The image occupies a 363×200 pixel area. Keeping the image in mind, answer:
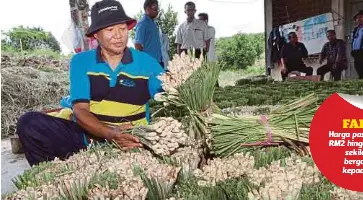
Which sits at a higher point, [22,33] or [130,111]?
[22,33]

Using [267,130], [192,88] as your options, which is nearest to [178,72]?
[192,88]

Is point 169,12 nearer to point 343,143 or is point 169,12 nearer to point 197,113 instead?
point 197,113

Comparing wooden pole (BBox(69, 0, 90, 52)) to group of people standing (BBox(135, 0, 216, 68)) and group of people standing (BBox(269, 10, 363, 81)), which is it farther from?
group of people standing (BBox(269, 10, 363, 81))

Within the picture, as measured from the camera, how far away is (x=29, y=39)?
149 centimetres

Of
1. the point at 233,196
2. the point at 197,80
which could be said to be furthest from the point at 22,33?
the point at 233,196

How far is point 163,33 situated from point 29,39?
0.70 meters

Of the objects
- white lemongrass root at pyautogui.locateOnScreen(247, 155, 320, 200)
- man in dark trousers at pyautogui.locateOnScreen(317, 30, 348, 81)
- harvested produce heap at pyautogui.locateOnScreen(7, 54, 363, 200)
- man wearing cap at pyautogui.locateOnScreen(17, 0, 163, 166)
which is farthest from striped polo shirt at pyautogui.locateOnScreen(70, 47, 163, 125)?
man in dark trousers at pyautogui.locateOnScreen(317, 30, 348, 81)

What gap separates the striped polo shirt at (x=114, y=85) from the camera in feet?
5.49

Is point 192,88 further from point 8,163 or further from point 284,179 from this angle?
point 8,163

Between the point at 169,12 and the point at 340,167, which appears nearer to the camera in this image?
the point at 340,167

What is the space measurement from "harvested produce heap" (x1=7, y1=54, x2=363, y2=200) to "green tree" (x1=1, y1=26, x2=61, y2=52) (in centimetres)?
41

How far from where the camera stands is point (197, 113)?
1.31m

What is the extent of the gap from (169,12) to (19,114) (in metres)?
0.77

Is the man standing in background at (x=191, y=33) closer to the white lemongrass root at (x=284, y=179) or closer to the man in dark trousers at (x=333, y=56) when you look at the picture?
the white lemongrass root at (x=284, y=179)
